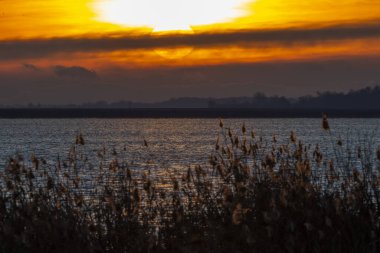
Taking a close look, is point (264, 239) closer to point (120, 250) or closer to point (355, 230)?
point (355, 230)

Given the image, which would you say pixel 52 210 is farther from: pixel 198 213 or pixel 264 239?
pixel 264 239

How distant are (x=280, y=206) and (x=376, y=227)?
1.30 m

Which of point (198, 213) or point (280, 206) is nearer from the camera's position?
point (280, 206)

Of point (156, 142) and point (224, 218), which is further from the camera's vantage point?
point (156, 142)

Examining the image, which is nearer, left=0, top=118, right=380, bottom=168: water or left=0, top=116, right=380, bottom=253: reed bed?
left=0, top=116, right=380, bottom=253: reed bed

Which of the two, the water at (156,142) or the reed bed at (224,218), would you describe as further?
the water at (156,142)

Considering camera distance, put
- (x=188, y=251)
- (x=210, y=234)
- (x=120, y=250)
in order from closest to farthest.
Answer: (x=188, y=251), (x=210, y=234), (x=120, y=250)

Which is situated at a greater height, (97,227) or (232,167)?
(232,167)

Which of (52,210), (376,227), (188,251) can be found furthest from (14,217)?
(376,227)

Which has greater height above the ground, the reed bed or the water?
the reed bed

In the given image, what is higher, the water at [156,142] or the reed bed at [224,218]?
the reed bed at [224,218]

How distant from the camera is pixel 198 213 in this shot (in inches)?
464

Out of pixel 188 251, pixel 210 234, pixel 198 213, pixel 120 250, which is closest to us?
pixel 188 251

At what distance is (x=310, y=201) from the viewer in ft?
34.8
